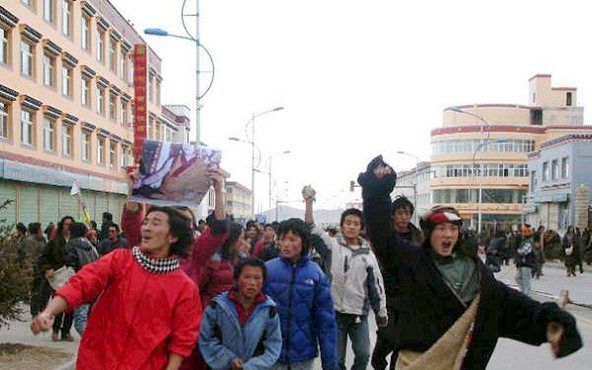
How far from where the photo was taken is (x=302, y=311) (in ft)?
17.6

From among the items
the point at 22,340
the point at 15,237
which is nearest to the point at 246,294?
the point at 15,237

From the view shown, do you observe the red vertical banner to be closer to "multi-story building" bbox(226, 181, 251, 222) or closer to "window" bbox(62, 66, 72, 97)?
"window" bbox(62, 66, 72, 97)

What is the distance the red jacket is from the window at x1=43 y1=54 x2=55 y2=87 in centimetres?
2321

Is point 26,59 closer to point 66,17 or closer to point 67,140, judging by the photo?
point 66,17

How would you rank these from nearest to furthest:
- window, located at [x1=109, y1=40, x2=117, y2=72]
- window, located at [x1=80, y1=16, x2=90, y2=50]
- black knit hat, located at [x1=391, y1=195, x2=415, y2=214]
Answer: black knit hat, located at [x1=391, y1=195, x2=415, y2=214] < window, located at [x1=80, y1=16, x2=90, y2=50] < window, located at [x1=109, y1=40, x2=117, y2=72]

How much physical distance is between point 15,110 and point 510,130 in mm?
62347

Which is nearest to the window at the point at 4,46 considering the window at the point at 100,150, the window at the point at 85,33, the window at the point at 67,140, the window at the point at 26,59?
the window at the point at 26,59

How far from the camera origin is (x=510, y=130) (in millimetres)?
76375

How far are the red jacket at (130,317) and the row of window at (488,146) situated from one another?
75539 mm

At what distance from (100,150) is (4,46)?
11.5m

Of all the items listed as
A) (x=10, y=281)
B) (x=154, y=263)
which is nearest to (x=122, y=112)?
(x=10, y=281)

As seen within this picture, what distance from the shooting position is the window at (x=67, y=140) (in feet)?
90.5

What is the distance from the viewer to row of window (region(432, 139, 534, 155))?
77.1 meters

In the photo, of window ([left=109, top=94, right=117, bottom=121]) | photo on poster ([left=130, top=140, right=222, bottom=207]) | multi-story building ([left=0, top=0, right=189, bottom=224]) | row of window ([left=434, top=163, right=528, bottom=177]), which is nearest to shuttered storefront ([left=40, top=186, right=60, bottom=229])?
multi-story building ([left=0, top=0, right=189, bottom=224])
